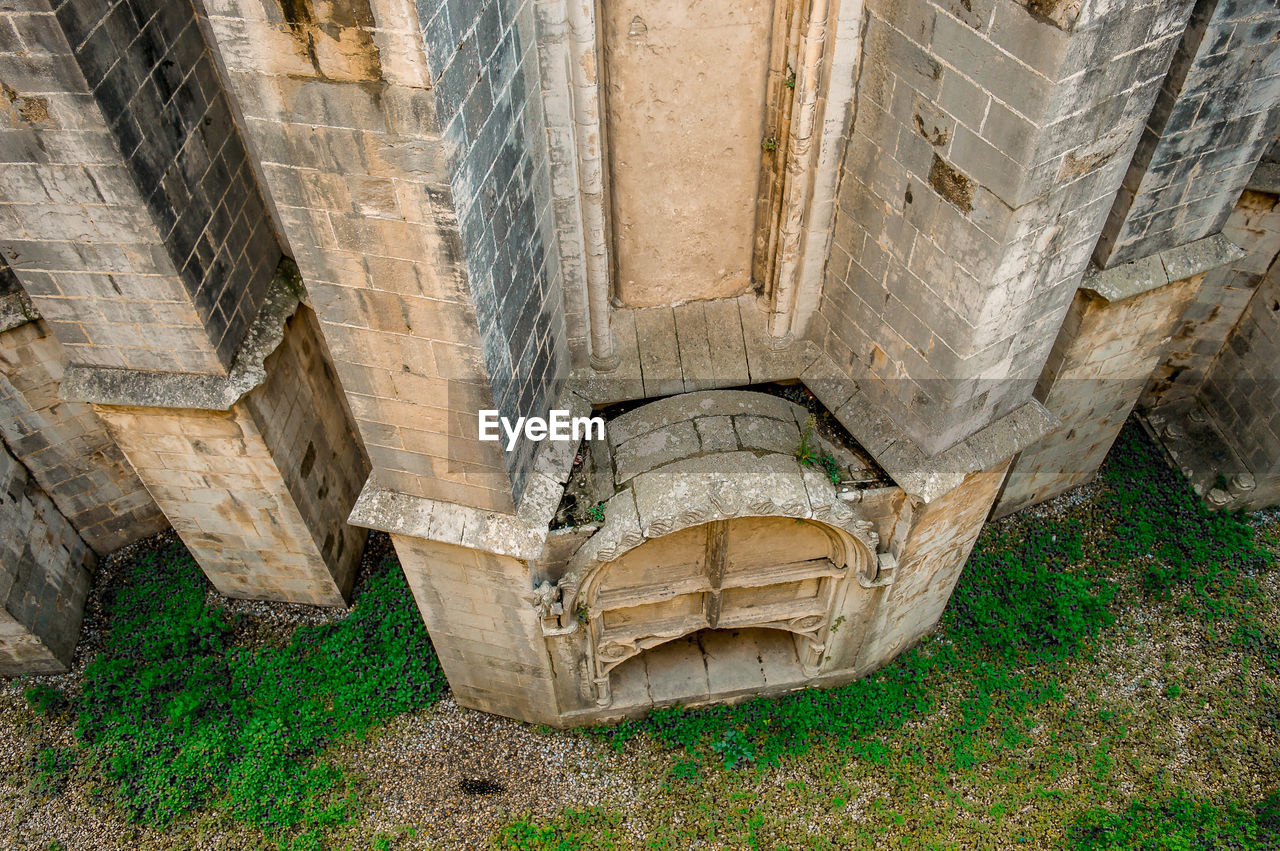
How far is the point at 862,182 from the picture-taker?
689 centimetres

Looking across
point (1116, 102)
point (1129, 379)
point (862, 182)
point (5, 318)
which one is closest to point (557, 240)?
point (862, 182)

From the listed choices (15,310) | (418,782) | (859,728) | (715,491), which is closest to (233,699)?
(418,782)

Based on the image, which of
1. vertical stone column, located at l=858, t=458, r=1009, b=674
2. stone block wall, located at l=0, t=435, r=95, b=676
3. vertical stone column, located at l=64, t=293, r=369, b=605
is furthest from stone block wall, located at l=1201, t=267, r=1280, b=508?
stone block wall, located at l=0, t=435, r=95, b=676

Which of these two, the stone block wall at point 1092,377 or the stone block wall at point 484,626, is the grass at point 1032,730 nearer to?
the stone block wall at point 1092,377

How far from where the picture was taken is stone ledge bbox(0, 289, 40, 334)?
327 inches

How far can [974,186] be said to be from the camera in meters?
6.01

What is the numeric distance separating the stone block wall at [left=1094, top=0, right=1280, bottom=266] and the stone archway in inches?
143

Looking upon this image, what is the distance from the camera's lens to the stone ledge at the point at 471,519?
280 inches

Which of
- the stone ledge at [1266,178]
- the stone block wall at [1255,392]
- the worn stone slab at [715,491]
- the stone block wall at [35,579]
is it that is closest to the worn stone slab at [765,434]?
the worn stone slab at [715,491]

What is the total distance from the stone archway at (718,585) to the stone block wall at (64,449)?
17.6 ft

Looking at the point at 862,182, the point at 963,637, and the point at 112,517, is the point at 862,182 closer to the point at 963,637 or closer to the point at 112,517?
the point at 963,637

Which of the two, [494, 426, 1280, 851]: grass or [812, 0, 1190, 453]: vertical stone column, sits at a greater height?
[812, 0, 1190, 453]: vertical stone column
